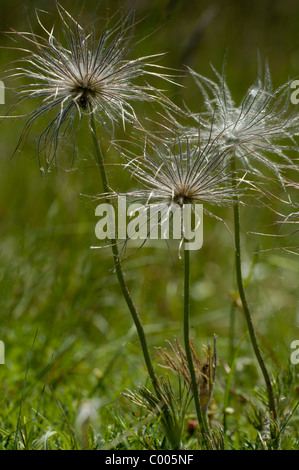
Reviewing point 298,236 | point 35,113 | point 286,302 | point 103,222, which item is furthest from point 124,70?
point 286,302

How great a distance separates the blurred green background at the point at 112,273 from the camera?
1791 millimetres

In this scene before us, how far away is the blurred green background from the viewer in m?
1.79

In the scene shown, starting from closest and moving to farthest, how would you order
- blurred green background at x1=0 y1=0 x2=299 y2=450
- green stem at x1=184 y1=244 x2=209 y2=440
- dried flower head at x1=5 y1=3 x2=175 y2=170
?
green stem at x1=184 y1=244 x2=209 y2=440 < dried flower head at x1=5 y1=3 x2=175 y2=170 < blurred green background at x1=0 y1=0 x2=299 y2=450

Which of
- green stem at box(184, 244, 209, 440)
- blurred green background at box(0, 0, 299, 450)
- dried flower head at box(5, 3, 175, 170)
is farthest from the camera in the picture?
blurred green background at box(0, 0, 299, 450)

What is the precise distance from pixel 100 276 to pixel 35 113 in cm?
114

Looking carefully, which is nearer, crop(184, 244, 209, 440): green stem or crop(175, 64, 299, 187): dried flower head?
crop(184, 244, 209, 440): green stem

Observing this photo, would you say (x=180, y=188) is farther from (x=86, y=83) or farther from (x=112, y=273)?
(x=112, y=273)

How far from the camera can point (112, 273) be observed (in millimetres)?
2199

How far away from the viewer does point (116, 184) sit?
1365 millimetres

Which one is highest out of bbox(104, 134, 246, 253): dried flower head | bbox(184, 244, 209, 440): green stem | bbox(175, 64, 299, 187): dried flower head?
bbox(175, 64, 299, 187): dried flower head

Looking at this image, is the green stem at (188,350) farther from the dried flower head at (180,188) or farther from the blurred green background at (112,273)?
the blurred green background at (112,273)

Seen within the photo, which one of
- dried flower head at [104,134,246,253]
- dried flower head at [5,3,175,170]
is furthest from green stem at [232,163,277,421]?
dried flower head at [5,3,175,170]

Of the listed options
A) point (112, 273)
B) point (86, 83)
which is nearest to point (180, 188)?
point (86, 83)

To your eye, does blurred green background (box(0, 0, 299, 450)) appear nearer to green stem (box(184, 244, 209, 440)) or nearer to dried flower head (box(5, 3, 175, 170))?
dried flower head (box(5, 3, 175, 170))
